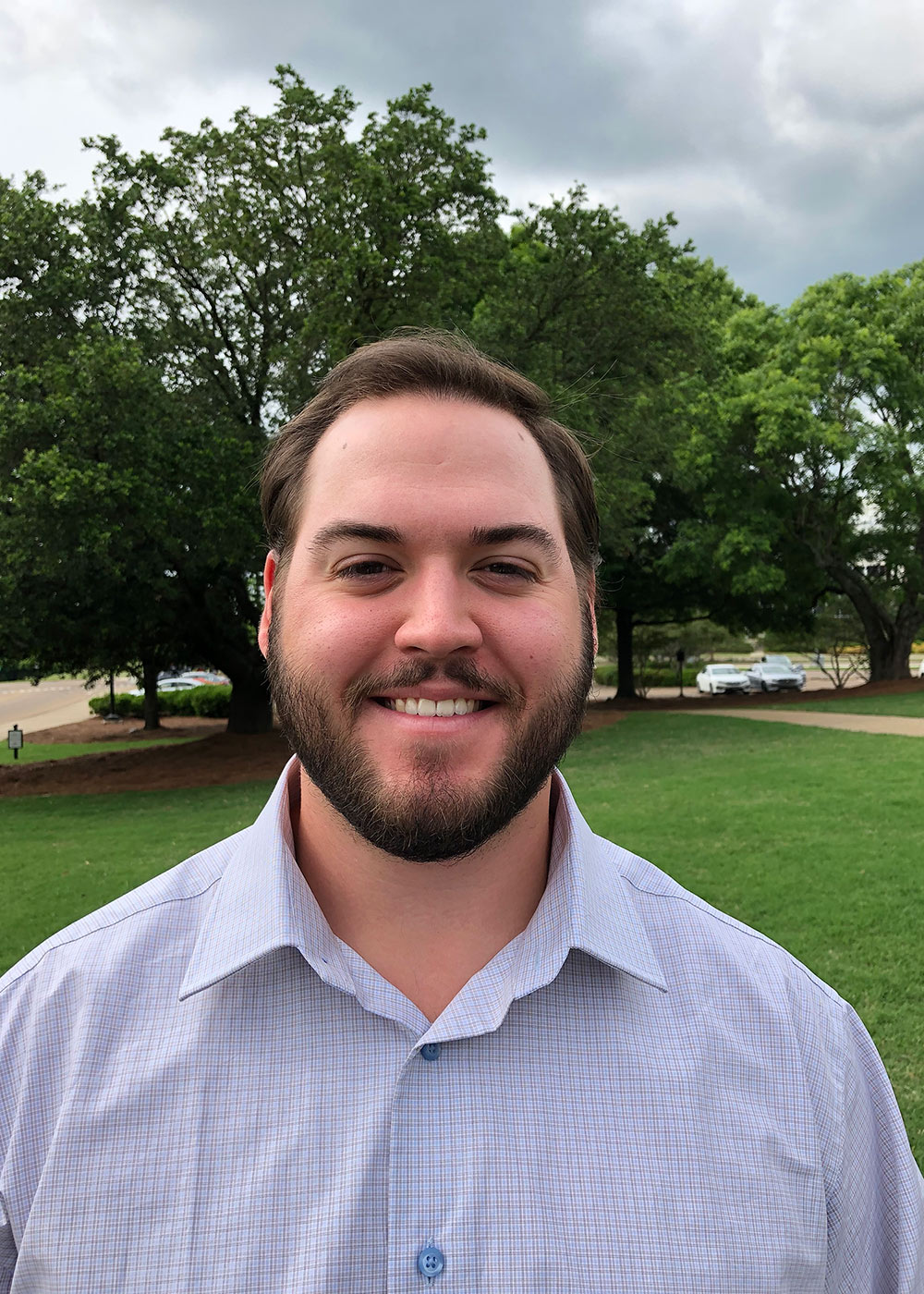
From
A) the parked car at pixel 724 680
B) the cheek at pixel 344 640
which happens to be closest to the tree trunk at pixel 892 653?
the parked car at pixel 724 680

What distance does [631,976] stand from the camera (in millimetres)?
1487

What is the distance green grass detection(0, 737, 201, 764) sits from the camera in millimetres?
24650

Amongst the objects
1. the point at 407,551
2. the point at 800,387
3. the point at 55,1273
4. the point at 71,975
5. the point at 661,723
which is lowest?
the point at 661,723

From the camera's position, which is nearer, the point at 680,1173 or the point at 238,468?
the point at 680,1173

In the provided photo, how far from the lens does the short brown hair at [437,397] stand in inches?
64.7

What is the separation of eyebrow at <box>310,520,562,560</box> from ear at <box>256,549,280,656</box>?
8.1 inches

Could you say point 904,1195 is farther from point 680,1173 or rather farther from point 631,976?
point 631,976

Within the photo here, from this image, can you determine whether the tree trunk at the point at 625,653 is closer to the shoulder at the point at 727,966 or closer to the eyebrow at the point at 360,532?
the shoulder at the point at 727,966

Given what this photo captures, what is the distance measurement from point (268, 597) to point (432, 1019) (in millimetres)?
805

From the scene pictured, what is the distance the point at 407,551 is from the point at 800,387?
984 inches

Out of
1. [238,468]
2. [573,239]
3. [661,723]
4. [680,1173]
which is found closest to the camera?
[680,1173]

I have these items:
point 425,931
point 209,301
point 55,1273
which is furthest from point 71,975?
point 209,301

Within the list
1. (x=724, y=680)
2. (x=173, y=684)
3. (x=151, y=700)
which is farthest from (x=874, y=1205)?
(x=173, y=684)

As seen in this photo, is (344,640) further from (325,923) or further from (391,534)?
(325,923)
